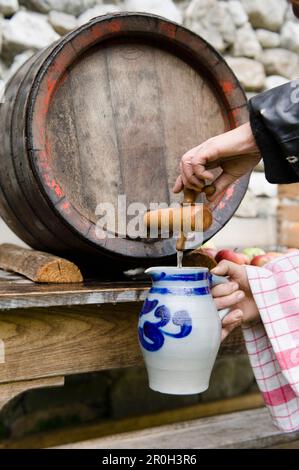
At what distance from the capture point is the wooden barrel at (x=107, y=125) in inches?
56.9

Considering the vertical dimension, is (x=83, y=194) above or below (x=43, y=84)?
below

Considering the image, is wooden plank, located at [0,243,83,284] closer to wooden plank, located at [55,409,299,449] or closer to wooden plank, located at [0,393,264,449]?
wooden plank, located at [55,409,299,449]

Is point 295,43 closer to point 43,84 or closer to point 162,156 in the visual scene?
point 162,156

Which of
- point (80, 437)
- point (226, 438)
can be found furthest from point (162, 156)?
point (80, 437)

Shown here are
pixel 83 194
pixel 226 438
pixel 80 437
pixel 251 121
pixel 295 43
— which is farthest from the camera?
pixel 295 43

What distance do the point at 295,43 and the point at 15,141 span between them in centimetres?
214

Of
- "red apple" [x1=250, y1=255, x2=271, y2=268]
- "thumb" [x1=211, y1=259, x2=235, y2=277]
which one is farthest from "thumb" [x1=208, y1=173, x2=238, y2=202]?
"red apple" [x1=250, y1=255, x2=271, y2=268]

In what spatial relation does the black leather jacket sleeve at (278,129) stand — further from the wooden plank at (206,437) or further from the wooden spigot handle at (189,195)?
the wooden plank at (206,437)

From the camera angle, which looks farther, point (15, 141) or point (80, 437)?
point (80, 437)

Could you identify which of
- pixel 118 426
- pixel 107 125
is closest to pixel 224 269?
pixel 107 125

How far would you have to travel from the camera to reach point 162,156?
5.39 feet

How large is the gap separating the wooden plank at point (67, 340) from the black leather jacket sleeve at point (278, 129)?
493 mm

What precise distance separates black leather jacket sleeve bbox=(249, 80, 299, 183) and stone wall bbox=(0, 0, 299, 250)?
153 centimetres

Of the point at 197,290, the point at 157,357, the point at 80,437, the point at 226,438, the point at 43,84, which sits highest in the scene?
the point at 43,84
